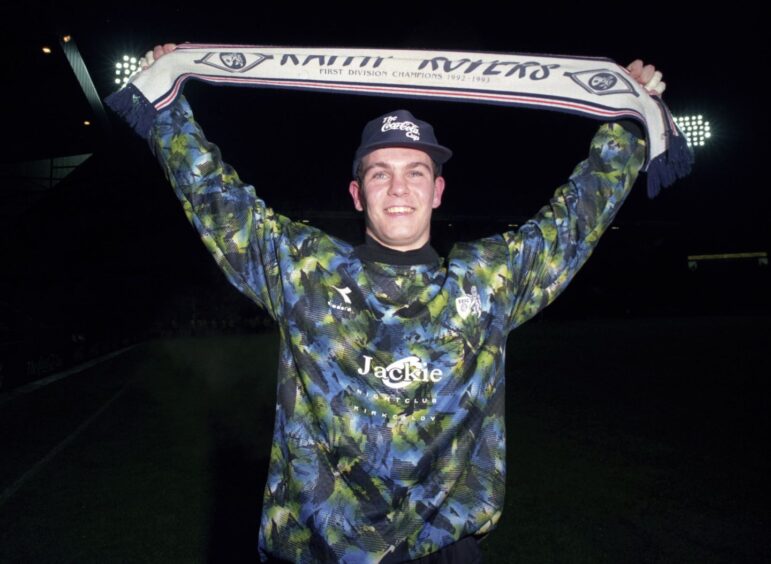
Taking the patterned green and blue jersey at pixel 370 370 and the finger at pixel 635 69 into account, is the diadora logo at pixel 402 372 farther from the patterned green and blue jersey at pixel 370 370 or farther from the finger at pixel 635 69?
the finger at pixel 635 69

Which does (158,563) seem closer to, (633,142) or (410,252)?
(410,252)

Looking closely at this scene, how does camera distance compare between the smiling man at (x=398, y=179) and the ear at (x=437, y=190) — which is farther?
the ear at (x=437, y=190)

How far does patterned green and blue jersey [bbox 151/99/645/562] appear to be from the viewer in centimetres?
171

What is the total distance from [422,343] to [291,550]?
756mm

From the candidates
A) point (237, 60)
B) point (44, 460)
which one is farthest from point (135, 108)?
point (44, 460)

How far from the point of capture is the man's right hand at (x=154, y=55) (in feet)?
7.14

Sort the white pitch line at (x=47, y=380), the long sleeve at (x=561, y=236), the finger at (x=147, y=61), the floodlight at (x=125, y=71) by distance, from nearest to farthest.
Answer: the long sleeve at (x=561, y=236) < the finger at (x=147, y=61) < the floodlight at (x=125, y=71) < the white pitch line at (x=47, y=380)

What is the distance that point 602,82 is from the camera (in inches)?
89.7

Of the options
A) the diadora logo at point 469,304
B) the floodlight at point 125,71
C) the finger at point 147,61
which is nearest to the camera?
the diadora logo at point 469,304

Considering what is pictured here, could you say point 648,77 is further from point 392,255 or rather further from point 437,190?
point 392,255

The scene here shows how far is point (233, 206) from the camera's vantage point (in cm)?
188

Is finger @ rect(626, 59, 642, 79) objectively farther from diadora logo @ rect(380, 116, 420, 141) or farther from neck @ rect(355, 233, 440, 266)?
neck @ rect(355, 233, 440, 266)

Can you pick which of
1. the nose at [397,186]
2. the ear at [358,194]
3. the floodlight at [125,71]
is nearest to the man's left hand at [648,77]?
the nose at [397,186]

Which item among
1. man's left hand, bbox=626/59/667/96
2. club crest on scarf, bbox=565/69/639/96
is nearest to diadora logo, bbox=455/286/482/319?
club crest on scarf, bbox=565/69/639/96
